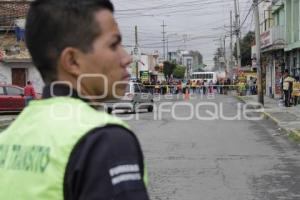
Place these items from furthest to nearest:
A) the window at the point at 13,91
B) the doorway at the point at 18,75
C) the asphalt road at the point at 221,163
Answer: the doorway at the point at 18,75
the window at the point at 13,91
the asphalt road at the point at 221,163

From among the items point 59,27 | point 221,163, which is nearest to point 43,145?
point 59,27

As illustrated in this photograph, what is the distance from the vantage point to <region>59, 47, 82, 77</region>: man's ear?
5.85ft

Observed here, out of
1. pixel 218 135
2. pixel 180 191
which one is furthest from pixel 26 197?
pixel 218 135

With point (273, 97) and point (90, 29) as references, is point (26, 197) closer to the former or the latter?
point (90, 29)

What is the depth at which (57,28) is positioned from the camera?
1.76 meters

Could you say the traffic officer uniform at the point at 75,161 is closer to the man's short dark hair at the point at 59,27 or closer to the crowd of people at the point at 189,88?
the man's short dark hair at the point at 59,27

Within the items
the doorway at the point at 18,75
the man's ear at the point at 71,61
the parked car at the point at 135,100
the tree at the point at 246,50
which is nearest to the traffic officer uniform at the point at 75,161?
the man's ear at the point at 71,61

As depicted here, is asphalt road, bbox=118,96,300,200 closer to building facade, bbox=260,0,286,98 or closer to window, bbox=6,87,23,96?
window, bbox=6,87,23,96

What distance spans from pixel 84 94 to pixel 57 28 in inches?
8.8

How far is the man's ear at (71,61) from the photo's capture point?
1.78 m

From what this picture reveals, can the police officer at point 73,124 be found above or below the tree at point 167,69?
below

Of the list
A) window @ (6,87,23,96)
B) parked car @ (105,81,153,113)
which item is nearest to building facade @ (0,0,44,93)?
parked car @ (105,81,153,113)

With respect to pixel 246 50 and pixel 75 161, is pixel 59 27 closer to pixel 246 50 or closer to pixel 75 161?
pixel 75 161

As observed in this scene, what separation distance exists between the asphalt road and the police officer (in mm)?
6632
